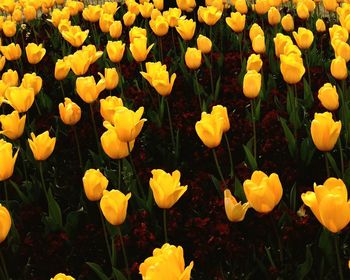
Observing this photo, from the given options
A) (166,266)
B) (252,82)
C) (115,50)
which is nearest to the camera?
(166,266)

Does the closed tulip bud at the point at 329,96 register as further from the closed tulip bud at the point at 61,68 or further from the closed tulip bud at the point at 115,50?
the closed tulip bud at the point at 61,68

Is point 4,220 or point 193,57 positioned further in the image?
point 193,57

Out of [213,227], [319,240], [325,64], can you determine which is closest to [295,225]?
[319,240]

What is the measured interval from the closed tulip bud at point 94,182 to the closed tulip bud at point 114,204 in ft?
0.82

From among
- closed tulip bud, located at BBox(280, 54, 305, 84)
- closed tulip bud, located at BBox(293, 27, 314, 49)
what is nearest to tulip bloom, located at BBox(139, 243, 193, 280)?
closed tulip bud, located at BBox(280, 54, 305, 84)

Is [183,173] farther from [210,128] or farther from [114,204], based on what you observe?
[114,204]

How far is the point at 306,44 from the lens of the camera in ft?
14.8

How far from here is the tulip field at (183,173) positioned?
2.59m

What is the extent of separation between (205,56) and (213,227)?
2768mm

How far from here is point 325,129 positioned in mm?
2791

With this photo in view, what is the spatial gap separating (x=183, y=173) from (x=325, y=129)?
1.19 meters

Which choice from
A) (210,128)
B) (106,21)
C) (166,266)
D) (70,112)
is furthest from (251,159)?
(106,21)

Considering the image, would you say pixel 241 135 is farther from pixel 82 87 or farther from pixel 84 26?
pixel 84 26

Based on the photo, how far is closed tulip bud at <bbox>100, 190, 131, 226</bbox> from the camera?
2418 millimetres
